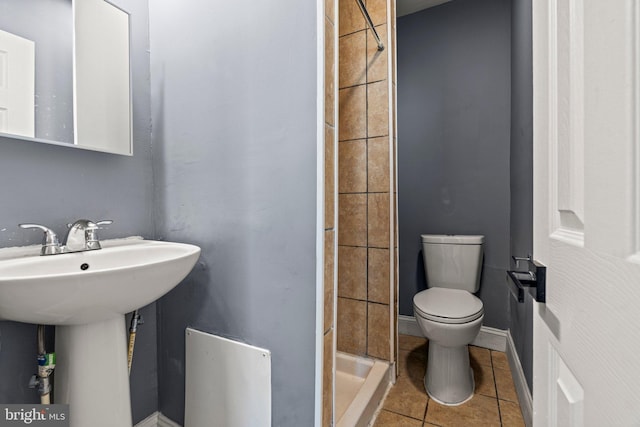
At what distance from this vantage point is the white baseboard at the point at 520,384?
1316 millimetres

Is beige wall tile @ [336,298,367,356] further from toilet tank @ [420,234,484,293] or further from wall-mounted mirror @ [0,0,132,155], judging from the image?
wall-mounted mirror @ [0,0,132,155]

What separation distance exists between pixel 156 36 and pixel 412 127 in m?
1.75

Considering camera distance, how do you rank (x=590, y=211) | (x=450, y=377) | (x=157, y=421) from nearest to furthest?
(x=590, y=211) < (x=157, y=421) < (x=450, y=377)

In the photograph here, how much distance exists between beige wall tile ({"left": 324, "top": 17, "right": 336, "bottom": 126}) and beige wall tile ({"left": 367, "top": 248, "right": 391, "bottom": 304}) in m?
0.94

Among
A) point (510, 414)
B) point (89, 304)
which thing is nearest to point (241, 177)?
point (89, 304)

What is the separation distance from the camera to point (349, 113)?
5.68ft

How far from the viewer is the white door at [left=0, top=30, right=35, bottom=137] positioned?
89cm

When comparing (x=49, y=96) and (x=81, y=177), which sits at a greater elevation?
(x=49, y=96)

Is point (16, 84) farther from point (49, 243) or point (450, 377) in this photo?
point (450, 377)

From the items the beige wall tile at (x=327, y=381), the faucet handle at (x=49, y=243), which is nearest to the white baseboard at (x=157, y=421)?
the beige wall tile at (x=327, y=381)

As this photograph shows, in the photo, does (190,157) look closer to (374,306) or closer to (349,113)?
(349,113)

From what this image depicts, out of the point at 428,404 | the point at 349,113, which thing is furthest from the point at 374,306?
the point at 349,113

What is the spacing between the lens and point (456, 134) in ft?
6.95

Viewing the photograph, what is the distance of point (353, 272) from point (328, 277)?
848 mm
